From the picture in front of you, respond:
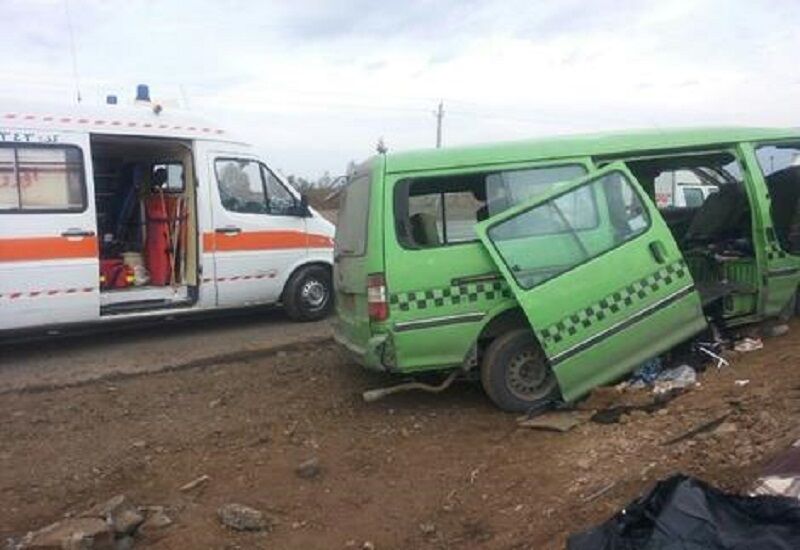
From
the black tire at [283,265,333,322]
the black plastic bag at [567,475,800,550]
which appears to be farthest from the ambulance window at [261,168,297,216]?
the black plastic bag at [567,475,800,550]

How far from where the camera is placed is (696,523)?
136 inches

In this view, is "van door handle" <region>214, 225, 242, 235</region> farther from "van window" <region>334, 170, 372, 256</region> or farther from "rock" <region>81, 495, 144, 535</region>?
"rock" <region>81, 495, 144, 535</region>

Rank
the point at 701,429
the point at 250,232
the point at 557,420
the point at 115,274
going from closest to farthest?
the point at 701,429 → the point at 557,420 → the point at 115,274 → the point at 250,232

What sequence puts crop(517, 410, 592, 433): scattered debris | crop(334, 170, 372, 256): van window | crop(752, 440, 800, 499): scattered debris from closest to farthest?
1. crop(752, 440, 800, 499): scattered debris
2. crop(517, 410, 592, 433): scattered debris
3. crop(334, 170, 372, 256): van window

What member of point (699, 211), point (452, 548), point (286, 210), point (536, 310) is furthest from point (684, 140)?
point (286, 210)

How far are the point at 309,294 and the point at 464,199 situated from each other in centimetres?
455

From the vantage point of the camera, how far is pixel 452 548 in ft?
15.8

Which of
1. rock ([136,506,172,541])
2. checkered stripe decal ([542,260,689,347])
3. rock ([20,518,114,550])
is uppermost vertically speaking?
checkered stripe decal ([542,260,689,347])

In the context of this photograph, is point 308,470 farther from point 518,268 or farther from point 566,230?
point 566,230

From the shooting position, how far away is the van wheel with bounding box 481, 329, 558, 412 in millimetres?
6969

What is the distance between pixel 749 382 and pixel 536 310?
1.57 metres

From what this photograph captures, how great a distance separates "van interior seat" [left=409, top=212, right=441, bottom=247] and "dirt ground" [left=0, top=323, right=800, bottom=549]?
4.34 ft

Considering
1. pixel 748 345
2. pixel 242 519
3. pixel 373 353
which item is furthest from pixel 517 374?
pixel 242 519

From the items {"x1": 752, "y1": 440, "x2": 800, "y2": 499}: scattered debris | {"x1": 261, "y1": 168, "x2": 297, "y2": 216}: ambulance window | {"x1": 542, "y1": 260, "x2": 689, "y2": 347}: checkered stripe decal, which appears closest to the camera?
{"x1": 752, "y1": 440, "x2": 800, "y2": 499}: scattered debris
